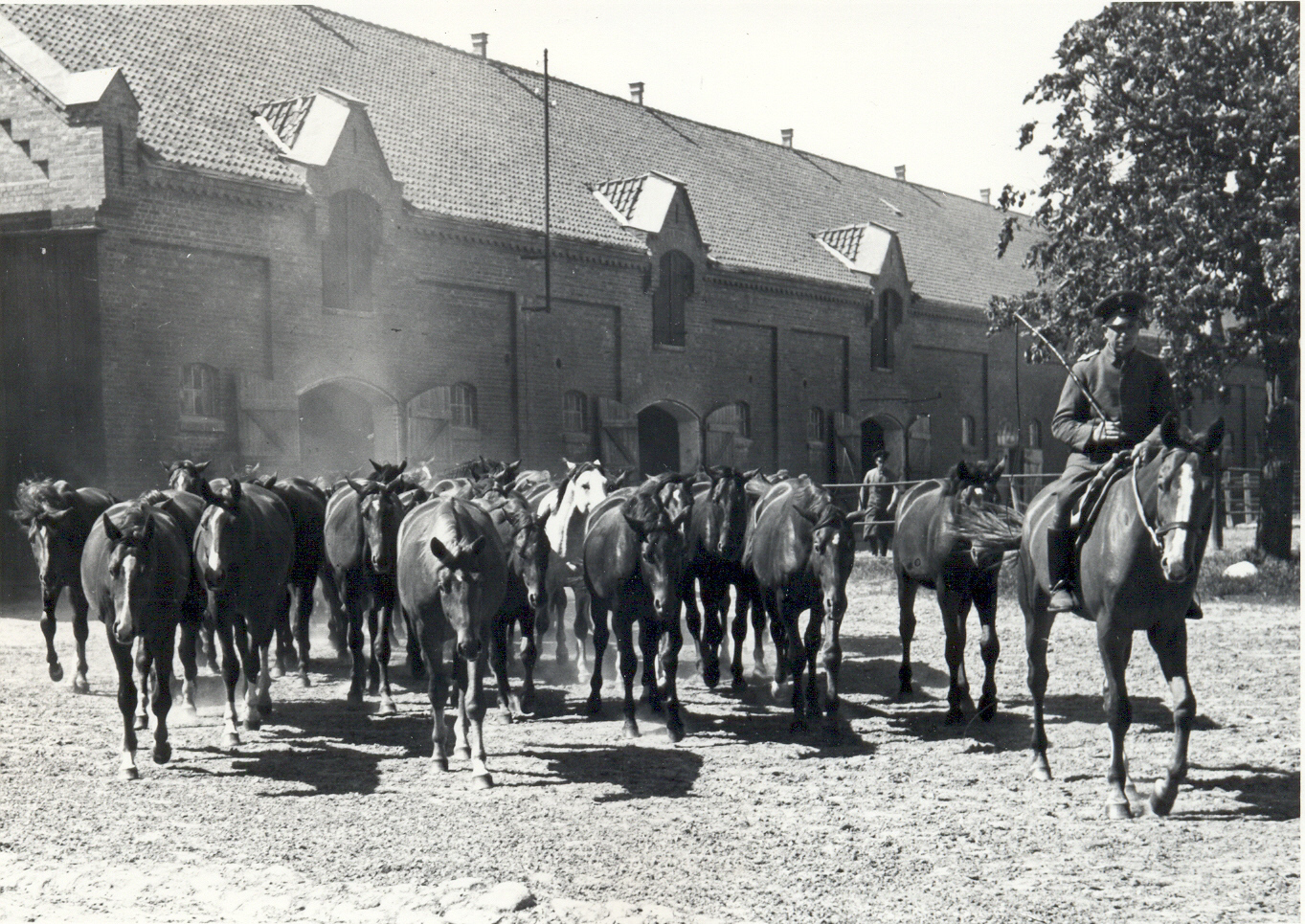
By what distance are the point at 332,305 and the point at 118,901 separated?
52.9 feet

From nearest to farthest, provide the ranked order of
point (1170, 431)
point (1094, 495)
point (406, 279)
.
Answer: point (1170, 431) < point (1094, 495) < point (406, 279)

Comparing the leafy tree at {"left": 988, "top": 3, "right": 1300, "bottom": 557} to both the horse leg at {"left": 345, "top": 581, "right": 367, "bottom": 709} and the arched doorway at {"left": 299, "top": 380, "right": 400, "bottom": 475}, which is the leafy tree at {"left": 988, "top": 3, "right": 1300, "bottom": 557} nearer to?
the arched doorway at {"left": 299, "top": 380, "right": 400, "bottom": 475}

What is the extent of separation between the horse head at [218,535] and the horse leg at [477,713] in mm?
2018

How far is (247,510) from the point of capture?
905 cm

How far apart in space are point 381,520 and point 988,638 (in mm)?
4580

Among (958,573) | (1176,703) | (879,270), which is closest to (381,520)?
(958,573)

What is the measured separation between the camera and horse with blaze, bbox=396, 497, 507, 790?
7500 millimetres

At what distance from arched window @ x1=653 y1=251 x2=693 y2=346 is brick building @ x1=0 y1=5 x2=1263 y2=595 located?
63 mm

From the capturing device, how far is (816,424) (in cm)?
3045

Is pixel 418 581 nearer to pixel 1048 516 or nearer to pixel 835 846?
pixel 835 846

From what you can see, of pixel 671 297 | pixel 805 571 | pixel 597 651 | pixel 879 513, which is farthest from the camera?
pixel 671 297

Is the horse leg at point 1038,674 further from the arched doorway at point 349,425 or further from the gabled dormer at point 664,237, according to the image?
the gabled dormer at point 664,237

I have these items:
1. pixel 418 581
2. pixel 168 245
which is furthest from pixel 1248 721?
pixel 168 245

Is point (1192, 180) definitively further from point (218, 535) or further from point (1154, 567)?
point (218, 535)
